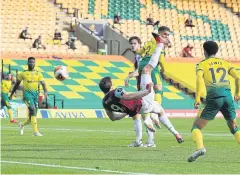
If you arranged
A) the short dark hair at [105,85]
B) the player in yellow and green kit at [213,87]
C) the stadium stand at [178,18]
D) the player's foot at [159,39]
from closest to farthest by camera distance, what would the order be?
1. the player in yellow and green kit at [213,87]
2. the short dark hair at [105,85]
3. the player's foot at [159,39]
4. the stadium stand at [178,18]

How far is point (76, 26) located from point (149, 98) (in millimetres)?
36169

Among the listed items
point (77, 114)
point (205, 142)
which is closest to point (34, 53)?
point (77, 114)

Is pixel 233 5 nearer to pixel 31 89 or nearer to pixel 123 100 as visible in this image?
pixel 31 89

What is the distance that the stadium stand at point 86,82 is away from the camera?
4309 centimetres

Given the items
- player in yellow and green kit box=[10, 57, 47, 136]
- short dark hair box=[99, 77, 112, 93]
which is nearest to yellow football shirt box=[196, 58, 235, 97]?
short dark hair box=[99, 77, 112, 93]

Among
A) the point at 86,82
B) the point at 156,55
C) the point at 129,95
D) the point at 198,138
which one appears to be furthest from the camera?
the point at 86,82

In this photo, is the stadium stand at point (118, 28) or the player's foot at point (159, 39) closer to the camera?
the player's foot at point (159, 39)

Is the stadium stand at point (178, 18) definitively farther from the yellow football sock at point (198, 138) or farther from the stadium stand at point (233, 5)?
the yellow football sock at point (198, 138)

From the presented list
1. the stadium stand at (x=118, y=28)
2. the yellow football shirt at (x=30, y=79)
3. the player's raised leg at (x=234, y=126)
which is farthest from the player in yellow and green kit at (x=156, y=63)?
the stadium stand at (x=118, y=28)

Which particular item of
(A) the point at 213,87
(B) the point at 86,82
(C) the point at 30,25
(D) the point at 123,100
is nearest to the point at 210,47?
(A) the point at 213,87

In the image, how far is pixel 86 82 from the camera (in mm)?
45812

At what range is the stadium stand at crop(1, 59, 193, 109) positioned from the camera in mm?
43094

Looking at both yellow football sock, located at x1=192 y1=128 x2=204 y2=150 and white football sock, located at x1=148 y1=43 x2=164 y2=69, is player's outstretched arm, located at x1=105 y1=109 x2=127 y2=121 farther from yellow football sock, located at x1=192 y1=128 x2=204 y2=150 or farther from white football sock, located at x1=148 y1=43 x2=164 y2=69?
yellow football sock, located at x1=192 y1=128 x2=204 y2=150

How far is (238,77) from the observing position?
1366 centimetres
